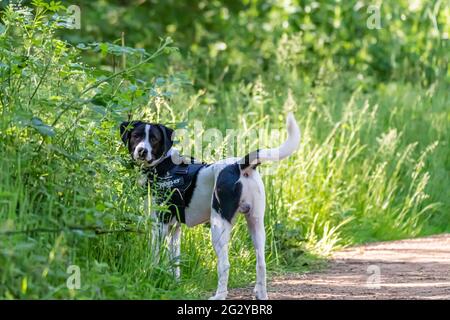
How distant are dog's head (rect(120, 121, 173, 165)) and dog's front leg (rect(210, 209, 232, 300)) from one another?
0.76 m

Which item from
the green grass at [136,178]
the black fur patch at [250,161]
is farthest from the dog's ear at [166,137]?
the black fur patch at [250,161]

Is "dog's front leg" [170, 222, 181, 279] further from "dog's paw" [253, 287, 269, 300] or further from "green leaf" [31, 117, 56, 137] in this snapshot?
"green leaf" [31, 117, 56, 137]

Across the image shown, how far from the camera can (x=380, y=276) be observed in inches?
291

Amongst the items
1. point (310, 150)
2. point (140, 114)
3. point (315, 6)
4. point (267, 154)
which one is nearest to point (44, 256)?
point (267, 154)

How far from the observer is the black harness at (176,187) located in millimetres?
6684

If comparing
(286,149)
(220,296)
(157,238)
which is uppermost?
(286,149)

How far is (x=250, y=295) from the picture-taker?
6621 millimetres

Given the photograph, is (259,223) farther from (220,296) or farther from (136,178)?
(136,178)

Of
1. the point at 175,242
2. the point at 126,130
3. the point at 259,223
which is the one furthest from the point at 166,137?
the point at 259,223

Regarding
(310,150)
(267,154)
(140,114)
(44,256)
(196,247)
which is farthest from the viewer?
(310,150)

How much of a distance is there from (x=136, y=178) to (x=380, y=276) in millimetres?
1999

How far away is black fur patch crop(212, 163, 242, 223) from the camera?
6.19 metres

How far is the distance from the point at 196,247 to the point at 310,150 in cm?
316

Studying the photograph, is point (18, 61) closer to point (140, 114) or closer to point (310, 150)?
point (140, 114)
